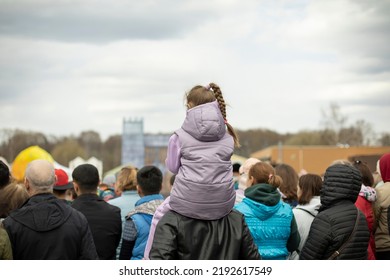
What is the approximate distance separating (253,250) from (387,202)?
2.93 m

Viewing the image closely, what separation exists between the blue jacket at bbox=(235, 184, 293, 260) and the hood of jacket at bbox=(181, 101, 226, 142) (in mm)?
1640

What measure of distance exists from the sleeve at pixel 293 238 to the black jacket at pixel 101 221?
1788 mm

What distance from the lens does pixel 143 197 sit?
22.3 ft

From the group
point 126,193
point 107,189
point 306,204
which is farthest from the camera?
point 107,189

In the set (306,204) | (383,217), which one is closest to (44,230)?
(306,204)

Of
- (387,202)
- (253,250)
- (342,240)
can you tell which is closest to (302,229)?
(387,202)

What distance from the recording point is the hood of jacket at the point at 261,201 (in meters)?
5.69

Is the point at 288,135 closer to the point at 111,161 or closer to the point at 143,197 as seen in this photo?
the point at 111,161

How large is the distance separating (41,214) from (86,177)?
6.05 ft

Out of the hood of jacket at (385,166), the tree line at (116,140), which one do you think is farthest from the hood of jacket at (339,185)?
the tree line at (116,140)

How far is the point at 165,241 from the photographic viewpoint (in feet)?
13.3

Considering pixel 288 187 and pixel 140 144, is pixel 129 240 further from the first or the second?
pixel 140 144
